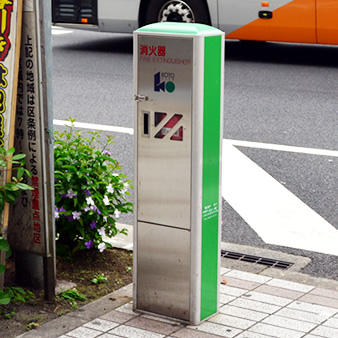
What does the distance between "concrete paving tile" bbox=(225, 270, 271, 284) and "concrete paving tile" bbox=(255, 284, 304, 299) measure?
0.10 metres

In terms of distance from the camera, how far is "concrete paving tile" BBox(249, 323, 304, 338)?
4633 mm

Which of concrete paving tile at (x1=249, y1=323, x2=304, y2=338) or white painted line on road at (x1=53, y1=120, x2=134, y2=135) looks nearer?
concrete paving tile at (x1=249, y1=323, x2=304, y2=338)

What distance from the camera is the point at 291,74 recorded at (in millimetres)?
12297

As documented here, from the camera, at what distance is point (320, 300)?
510 cm

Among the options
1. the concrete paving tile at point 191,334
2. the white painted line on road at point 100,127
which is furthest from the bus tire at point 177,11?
the concrete paving tile at point 191,334

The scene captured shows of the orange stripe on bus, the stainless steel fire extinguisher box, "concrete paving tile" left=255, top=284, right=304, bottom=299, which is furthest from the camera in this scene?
the orange stripe on bus

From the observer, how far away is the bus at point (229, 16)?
12.0 metres

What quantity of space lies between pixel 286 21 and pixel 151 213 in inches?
314

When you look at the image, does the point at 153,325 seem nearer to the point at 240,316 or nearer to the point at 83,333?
the point at 83,333

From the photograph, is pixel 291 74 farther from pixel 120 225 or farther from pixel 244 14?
pixel 120 225

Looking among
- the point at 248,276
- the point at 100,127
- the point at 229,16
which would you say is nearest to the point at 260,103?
the point at 100,127

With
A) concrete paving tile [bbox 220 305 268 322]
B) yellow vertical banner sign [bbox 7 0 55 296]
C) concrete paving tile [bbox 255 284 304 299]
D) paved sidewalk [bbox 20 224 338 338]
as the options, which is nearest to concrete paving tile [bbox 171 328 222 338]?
paved sidewalk [bbox 20 224 338 338]

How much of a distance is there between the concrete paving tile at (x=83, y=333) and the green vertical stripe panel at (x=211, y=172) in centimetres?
59

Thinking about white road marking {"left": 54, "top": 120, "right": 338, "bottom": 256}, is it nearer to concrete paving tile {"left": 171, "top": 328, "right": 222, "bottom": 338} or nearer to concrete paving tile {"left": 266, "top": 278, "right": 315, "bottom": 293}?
concrete paving tile {"left": 266, "top": 278, "right": 315, "bottom": 293}
